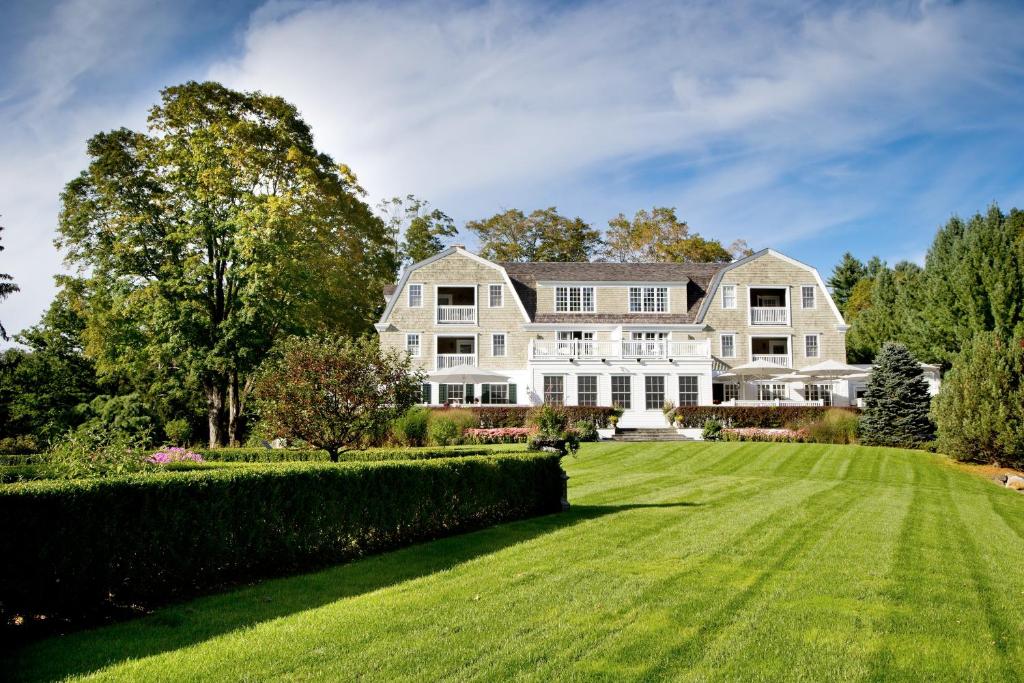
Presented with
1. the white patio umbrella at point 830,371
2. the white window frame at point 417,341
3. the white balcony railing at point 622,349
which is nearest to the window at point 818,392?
the white patio umbrella at point 830,371

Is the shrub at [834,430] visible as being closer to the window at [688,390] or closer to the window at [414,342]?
the window at [688,390]

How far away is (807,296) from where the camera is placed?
37188mm

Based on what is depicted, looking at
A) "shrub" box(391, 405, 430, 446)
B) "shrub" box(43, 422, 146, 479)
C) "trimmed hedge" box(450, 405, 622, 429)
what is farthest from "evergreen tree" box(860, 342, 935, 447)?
"shrub" box(43, 422, 146, 479)

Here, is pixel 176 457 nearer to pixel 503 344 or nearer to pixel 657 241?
pixel 503 344

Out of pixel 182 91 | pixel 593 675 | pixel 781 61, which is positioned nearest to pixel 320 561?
pixel 593 675

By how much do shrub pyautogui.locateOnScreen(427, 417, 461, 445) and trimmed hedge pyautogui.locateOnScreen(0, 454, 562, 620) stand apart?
43.4ft

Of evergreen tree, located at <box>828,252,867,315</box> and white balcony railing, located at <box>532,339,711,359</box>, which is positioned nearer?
white balcony railing, located at <box>532,339,711,359</box>

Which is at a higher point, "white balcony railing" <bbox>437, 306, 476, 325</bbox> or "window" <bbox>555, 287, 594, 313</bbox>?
"window" <bbox>555, 287, 594, 313</bbox>

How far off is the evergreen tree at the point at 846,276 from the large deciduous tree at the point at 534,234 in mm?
29351

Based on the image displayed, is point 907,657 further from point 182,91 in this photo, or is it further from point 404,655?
point 182,91

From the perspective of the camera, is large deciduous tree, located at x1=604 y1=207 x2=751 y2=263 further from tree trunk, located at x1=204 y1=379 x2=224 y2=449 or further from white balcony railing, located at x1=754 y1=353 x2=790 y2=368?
tree trunk, located at x1=204 y1=379 x2=224 y2=449

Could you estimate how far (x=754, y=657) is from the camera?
5.53m

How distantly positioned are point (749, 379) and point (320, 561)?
3000cm

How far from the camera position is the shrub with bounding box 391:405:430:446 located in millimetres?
24250
